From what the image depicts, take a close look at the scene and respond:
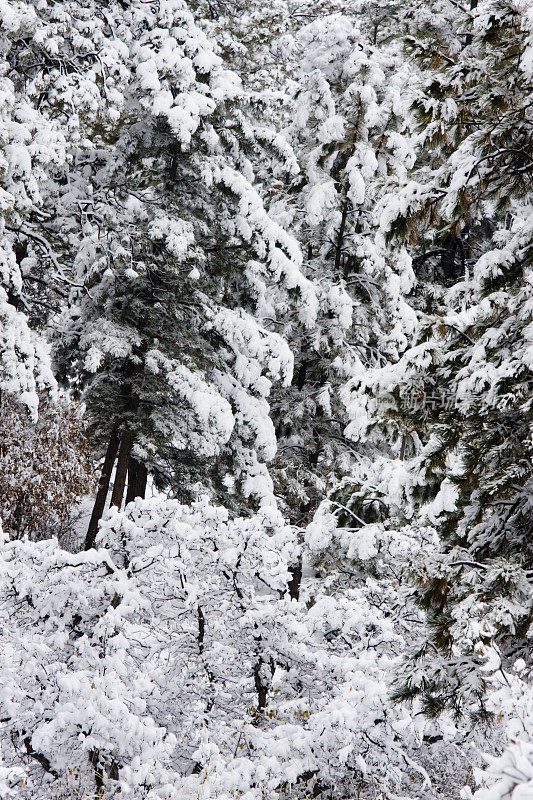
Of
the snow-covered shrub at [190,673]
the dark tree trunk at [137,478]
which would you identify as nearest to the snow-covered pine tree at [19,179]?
the dark tree trunk at [137,478]

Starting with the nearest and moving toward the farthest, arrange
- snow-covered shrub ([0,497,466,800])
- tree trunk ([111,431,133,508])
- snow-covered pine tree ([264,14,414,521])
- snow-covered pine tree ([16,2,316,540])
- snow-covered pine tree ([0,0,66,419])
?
1. snow-covered shrub ([0,497,466,800])
2. snow-covered pine tree ([0,0,66,419])
3. snow-covered pine tree ([16,2,316,540])
4. tree trunk ([111,431,133,508])
5. snow-covered pine tree ([264,14,414,521])

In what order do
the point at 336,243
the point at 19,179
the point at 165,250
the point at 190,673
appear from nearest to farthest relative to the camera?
the point at 190,673, the point at 19,179, the point at 165,250, the point at 336,243

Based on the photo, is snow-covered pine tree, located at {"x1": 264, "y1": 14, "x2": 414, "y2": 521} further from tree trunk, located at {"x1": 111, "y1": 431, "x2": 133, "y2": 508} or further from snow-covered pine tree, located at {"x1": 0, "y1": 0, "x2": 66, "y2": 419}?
snow-covered pine tree, located at {"x1": 0, "y1": 0, "x2": 66, "y2": 419}

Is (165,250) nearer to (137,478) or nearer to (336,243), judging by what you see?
(336,243)

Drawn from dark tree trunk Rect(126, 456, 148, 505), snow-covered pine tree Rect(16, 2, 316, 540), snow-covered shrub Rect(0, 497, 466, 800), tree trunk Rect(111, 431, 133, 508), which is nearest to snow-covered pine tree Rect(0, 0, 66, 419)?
snow-covered pine tree Rect(16, 2, 316, 540)

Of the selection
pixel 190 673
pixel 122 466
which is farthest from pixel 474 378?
pixel 122 466

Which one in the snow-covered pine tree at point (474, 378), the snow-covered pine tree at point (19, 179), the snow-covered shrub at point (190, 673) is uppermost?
the snow-covered pine tree at point (19, 179)

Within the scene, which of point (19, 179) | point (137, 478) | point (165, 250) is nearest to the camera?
point (19, 179)

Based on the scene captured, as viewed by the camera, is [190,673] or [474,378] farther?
[190,673]

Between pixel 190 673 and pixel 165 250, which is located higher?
pixel 165 250

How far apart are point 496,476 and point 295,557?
9.02 ft

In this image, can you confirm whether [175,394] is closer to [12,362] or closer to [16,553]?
[12,362]

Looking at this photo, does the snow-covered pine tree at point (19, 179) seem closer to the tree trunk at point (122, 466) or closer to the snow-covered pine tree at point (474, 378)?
the tree trunk at point (122, 466)

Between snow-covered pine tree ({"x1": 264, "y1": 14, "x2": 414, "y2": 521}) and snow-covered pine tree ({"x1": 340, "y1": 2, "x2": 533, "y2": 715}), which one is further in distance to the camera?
snow-covered pine tree ({"x1": 264, "y1": 14, "x2": 414, "y2": 521})
